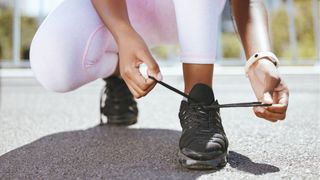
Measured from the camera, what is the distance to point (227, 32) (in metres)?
3.68

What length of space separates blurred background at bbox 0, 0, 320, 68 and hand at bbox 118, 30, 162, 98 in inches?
70.9

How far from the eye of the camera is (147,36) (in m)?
1.10

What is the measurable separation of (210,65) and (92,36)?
253 mm

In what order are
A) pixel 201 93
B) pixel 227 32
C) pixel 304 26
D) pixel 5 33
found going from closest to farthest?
pixel 201 93, pixel 227 32, pixel 5 33, pixel 304 26

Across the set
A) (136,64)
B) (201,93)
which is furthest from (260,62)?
(136,64)

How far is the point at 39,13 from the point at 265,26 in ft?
7.67

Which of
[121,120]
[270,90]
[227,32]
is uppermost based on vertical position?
[270,90]

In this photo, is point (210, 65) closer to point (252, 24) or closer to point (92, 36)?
point (252, 24)

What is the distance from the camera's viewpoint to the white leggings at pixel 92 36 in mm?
838

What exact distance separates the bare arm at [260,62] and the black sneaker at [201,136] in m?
0.08

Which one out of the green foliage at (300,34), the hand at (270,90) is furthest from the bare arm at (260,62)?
the green foliage at (300,34)

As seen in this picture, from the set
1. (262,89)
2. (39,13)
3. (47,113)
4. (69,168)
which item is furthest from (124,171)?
(39,13)

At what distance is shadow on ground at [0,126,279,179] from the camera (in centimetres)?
72

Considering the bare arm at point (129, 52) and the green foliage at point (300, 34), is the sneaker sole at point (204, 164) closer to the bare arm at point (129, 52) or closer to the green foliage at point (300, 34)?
the bare arm at point (129, 52)
